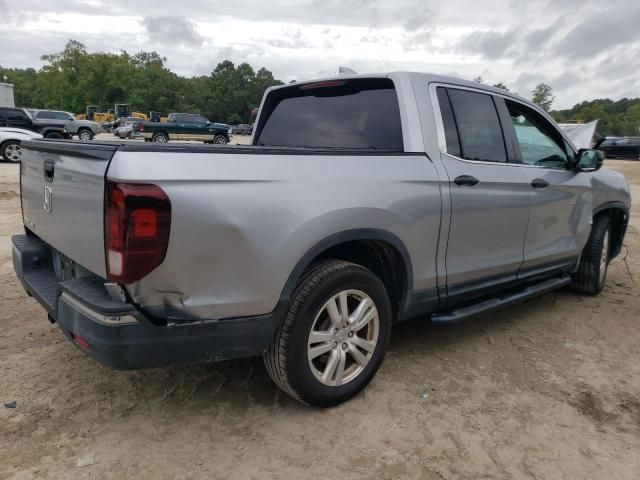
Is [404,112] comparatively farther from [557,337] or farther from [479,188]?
[557,337]

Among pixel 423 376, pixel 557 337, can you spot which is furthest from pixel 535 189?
pixel 423 376

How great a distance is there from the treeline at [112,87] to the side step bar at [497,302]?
2610 inches

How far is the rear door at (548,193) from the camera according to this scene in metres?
3.87

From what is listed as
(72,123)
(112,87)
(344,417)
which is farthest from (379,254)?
(112,87)

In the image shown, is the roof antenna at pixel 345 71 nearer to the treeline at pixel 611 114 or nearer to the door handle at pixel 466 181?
the door handle at pixel 466 181

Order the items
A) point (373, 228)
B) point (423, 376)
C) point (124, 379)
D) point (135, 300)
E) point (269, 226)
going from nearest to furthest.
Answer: point (135, 300) < point (269, 226) < point (373, 228) < point (124, 379) < point (423, 376)

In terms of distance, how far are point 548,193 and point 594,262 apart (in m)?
1.37

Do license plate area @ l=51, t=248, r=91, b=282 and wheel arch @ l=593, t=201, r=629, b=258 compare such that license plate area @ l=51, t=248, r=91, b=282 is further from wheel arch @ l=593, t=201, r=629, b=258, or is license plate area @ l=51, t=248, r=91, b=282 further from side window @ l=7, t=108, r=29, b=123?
side window @ l=7, t=108, r=29, b=123

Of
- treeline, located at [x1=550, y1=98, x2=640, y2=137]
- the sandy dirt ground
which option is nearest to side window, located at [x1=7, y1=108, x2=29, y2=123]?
the sandy dirt ground

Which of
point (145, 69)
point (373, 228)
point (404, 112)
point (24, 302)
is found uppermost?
point (145, 69)

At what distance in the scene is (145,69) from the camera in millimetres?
79812

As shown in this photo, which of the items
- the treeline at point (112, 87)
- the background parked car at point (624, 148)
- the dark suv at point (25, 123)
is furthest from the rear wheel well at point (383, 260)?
the treeline at point (112, 87)

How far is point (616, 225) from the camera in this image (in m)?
5.30

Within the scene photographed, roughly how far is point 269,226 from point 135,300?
25.0 inches
